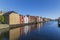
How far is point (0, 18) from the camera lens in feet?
154

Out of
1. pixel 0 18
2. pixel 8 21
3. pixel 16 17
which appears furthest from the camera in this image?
pixel 16 17

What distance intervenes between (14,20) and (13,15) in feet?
8.77

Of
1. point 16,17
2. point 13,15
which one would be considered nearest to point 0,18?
point 13,15

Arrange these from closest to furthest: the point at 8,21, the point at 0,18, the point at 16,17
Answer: the point at 0,18, the point at 8,21, the point at 16,17

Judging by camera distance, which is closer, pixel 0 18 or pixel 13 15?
pixel 0 18

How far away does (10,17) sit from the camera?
58.9 m

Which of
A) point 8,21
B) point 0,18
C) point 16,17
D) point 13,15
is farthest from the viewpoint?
point 16,17

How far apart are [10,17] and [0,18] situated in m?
12.3

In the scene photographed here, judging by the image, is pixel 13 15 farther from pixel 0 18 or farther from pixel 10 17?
pixel 0 18

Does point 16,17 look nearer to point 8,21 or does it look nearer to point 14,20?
point 14,20

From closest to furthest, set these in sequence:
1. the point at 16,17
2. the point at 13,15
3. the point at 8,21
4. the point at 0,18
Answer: the point at 0,18
the point at 8,21
the point at 13,15
the point at 16,17

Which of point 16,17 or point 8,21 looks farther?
point 16,17

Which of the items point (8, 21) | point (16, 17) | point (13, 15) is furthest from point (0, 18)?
point (16, 17)

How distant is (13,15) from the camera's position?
62094 millimetres
